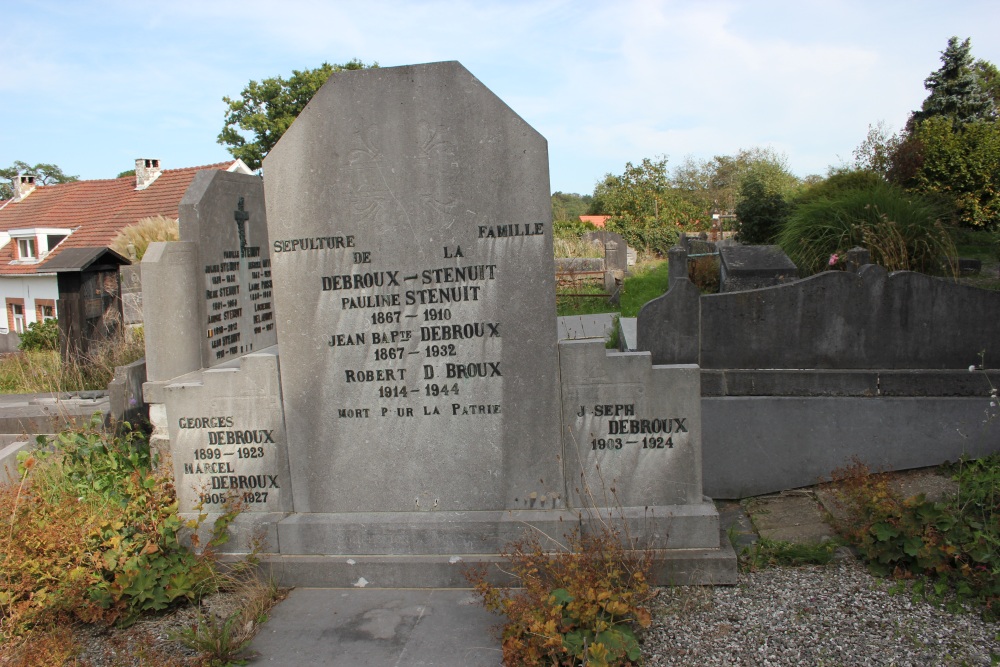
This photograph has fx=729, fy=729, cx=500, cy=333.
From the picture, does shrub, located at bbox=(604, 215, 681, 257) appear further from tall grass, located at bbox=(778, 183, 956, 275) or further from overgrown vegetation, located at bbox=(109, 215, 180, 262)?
tall grass, located at bbox=(778, 183, 956, 275)

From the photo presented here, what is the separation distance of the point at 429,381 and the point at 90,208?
34.9 m

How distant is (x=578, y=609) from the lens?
336 cm

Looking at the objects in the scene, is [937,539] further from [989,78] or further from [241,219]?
[989,78]

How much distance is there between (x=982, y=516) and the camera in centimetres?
410

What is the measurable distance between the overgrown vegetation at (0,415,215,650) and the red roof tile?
23990 millimetres

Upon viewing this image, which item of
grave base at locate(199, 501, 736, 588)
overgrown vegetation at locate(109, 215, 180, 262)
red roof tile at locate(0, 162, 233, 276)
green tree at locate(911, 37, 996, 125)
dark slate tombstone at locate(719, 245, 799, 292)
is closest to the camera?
grave base at locate(199, 501, 736, 588)

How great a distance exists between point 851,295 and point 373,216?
12.1 ft

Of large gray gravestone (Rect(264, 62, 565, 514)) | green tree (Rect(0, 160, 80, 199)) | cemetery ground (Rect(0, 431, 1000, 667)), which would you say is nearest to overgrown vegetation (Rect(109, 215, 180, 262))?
cemetery ground (Rect(0, 431, 1000, 667))

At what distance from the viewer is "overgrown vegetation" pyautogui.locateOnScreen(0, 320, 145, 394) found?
920 cm

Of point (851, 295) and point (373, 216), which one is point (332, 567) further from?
point (851, 295)

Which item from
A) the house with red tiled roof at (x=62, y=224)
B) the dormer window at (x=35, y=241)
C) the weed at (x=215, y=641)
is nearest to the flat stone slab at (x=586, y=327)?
the weed at (x=215, y=641)

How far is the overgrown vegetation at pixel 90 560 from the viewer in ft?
13.1

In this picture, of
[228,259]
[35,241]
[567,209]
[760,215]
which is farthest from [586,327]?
[567,209]

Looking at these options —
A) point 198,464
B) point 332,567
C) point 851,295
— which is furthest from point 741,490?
point 198,464
